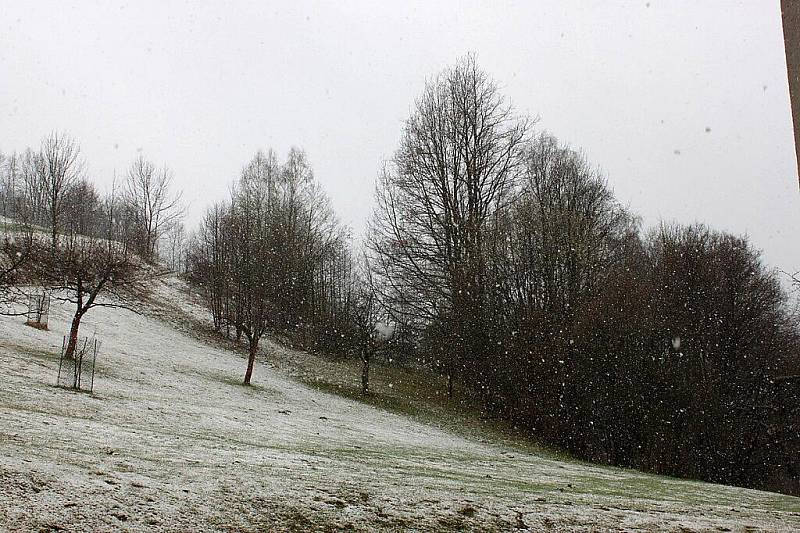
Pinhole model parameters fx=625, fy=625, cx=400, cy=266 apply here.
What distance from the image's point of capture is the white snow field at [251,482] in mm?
4582

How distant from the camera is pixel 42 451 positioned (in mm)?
6055

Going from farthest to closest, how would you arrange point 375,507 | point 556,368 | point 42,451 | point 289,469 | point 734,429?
point 556,368 < point 734,429 < point 289,469 < point 42,451 < point 375,507

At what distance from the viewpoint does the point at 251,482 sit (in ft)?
18.9

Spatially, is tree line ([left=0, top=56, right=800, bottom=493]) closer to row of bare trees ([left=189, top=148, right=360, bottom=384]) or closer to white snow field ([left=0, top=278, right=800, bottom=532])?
row of bare trees ([left=189, top=148, right=360, bottom=384])

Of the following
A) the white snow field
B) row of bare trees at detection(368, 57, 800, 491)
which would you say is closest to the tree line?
row of bare trees at detection(368, 57, 800, 491)

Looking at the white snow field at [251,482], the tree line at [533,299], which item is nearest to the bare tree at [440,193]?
the tree line at [533,299]

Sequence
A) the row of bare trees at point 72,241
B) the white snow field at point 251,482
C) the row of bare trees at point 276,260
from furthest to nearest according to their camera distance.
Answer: the row of bare trees at point 276,260, the row of bare trees at point 72,241, the white snow field at point 251,482

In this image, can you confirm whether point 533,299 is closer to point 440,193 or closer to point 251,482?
point 440,193

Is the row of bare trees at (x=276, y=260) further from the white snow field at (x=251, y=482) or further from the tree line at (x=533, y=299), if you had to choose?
the white snow field at (x=251, y=482)

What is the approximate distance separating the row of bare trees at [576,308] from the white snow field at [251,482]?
28.3 feet

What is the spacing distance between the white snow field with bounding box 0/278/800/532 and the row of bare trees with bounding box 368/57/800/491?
28.3 feet

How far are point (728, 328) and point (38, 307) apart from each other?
89.6 ft

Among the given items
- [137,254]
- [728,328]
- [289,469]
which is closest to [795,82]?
[289,469]

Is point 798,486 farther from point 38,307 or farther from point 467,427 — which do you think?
point 38,307
